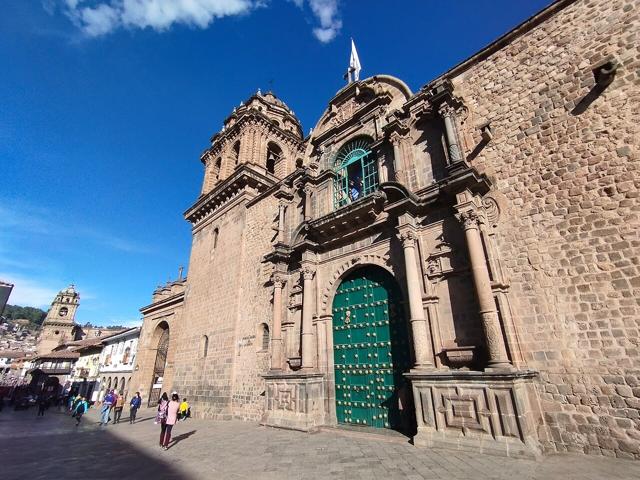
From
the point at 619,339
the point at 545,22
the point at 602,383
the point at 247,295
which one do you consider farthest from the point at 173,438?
the point at 545,22

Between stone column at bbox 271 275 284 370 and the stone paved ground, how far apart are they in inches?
88.2

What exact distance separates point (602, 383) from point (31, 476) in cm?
910

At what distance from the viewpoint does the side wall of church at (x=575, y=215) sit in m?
5.03

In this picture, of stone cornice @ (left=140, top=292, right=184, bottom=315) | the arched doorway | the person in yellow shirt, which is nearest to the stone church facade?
the person in yellow shirt

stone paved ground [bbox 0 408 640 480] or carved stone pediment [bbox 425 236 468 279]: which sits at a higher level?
carved stone pediment [bbox 425 236 468 279]

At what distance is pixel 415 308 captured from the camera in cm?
699

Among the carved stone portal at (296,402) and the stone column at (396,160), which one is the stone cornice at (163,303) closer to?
the carved stone portal at (296,402)

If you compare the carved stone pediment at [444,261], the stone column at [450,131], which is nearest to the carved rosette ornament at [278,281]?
the carved stone pediment at [444,261]

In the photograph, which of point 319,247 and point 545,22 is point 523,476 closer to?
point 319,247

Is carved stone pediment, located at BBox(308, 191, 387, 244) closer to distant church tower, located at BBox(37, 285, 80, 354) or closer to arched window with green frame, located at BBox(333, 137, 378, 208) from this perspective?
arched window with green frame, located at BBox(333, 137, 378, 208)

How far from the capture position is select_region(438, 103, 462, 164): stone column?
7.53 m

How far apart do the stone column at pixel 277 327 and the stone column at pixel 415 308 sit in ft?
15.4

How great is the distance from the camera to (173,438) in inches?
312

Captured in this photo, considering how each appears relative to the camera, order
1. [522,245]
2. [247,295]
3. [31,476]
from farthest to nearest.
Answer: [247,295]
[522,245]
[31,476]
